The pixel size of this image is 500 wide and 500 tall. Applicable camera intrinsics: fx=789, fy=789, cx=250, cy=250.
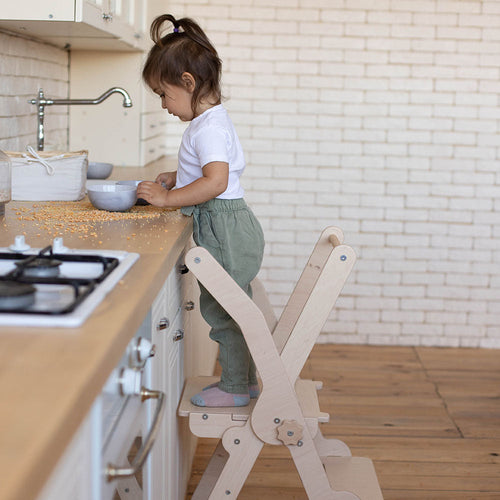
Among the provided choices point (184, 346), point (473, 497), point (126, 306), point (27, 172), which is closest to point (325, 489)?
point (184, 346)

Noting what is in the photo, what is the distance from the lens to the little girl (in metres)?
2.32

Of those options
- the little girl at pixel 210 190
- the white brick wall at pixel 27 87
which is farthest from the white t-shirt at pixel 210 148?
the white brick wall at pixel 27 87

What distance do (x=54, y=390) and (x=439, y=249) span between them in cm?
413

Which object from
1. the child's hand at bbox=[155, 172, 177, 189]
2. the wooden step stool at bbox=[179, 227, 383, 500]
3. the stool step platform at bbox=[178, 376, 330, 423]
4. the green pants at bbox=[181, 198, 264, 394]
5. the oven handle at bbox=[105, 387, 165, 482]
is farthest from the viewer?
the child's hand at bbox=[155, 172, 177, 189]

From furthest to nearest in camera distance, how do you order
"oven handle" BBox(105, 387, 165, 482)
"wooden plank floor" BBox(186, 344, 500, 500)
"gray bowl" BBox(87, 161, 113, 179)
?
"gray bowl" BBox(87, 161, 113, 179), "wooden plank floor" BBox(186, 344, 500, 500), "oven handle" BBox(105, 387, 165, 482)

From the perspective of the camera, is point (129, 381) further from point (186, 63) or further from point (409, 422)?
point (409, 422)

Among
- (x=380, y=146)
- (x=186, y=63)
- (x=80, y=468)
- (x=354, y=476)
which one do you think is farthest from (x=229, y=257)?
(x=380, y=146)

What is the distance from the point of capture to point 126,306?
1287 mm

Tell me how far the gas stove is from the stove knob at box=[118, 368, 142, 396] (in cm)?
14

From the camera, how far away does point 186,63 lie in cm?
239

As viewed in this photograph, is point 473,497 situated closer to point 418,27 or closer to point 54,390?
point 54,390

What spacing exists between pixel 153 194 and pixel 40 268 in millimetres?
1000

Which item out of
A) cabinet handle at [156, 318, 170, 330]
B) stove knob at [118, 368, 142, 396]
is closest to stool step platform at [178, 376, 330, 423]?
cabinet handle at [156, 318, 170, 330]

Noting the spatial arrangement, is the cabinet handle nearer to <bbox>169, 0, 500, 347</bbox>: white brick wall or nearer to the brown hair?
the brown hair
